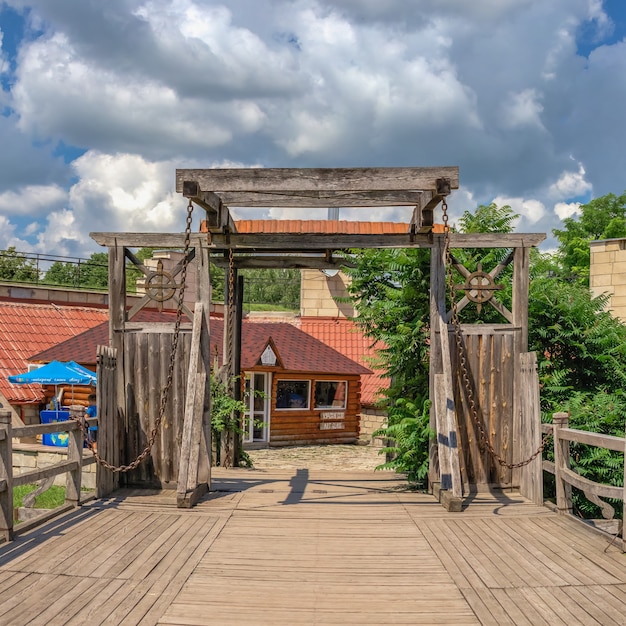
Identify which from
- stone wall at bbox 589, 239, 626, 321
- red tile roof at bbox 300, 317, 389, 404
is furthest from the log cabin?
stone wall at bbox 589, 239, 626, 321

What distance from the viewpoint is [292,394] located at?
22312 mm

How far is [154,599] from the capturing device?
16.8 feet

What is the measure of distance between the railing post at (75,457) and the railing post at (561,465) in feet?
17.7

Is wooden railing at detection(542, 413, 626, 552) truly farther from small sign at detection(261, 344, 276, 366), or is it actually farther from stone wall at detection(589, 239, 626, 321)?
small sign at detection(261, 344, 276, 366)

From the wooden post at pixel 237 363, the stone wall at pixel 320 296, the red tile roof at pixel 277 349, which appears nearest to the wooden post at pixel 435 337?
the wooden post at pixel 237 363

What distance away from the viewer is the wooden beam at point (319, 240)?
9.07 m

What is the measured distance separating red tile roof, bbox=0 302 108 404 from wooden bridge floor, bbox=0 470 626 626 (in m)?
11.6

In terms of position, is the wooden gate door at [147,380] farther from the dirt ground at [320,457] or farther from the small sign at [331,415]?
the small sign at [331,415]

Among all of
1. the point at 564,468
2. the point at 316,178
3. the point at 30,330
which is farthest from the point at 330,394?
the point at 316,178

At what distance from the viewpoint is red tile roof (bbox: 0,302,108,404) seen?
739 inches

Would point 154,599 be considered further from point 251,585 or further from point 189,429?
point 189,429

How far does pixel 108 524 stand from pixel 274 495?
2304 millimetres

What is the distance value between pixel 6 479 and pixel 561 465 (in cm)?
584

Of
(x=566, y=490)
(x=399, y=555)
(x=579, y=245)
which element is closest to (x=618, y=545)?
(x=566, y=490)
